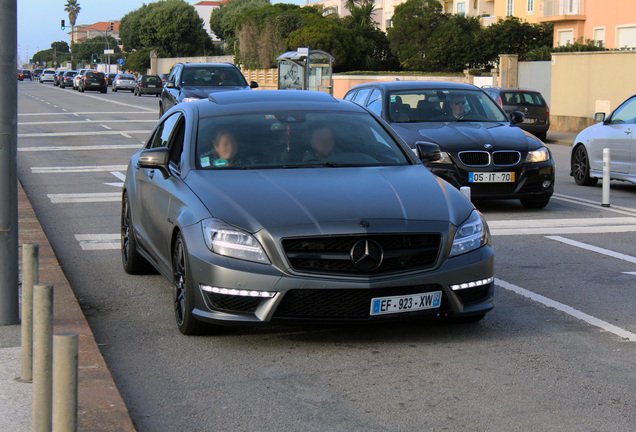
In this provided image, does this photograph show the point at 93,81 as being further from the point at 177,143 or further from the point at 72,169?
the point at 177,143

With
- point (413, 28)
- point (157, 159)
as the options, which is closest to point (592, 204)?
point (157, 159)

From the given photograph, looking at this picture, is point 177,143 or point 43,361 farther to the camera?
point 177,143

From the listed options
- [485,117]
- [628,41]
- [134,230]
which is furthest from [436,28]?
[134,230]

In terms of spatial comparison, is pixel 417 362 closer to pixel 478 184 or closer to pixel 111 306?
pixel 111 306

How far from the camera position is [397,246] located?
5488mm

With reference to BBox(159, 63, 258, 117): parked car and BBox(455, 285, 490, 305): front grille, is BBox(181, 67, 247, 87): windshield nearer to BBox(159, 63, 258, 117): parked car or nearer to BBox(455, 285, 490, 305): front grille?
BBox(159, 63, 258, 117): parked car

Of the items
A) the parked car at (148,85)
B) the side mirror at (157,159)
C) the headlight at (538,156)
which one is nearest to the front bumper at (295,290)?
the side mirror at (157,159)

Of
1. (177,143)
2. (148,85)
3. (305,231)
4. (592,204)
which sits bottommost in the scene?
(592,204)

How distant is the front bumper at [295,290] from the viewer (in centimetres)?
534

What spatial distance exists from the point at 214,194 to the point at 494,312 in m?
2.11

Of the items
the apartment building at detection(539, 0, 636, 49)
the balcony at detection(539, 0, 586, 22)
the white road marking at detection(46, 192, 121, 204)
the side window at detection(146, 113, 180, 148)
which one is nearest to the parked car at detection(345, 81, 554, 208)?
the white road marking at detection(46, 192, 121, 204)

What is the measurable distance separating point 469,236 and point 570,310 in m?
1.31

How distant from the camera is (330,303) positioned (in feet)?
17.7

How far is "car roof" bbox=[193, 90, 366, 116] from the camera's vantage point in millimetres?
7070
